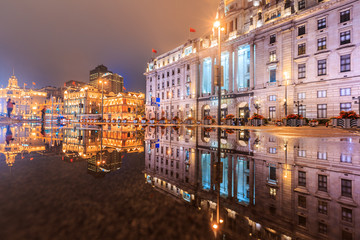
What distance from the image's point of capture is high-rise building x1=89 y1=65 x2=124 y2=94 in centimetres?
15538

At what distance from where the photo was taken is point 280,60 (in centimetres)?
3122

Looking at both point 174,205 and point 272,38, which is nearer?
point 174,205

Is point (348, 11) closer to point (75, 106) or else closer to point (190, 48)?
point (190, 48)

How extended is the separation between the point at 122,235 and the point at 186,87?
4937cm

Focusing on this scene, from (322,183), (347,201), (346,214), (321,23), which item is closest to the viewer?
(346,214)

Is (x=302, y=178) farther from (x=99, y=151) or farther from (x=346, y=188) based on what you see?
(x=99, y=151)

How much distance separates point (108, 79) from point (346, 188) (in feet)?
563

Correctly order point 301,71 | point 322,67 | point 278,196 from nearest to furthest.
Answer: point 278,196 < point 322,67 < point 301,71

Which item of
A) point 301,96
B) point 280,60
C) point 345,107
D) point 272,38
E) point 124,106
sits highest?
point 272,38

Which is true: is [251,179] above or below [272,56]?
below

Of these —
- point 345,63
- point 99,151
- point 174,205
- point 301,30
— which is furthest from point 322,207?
point 301,30

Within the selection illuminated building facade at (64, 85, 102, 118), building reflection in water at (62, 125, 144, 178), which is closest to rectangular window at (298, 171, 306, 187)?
building reflection in water at (62, 125, 144, 178)

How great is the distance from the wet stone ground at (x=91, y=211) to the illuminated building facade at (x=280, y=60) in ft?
97.8

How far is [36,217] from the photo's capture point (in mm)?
1484
